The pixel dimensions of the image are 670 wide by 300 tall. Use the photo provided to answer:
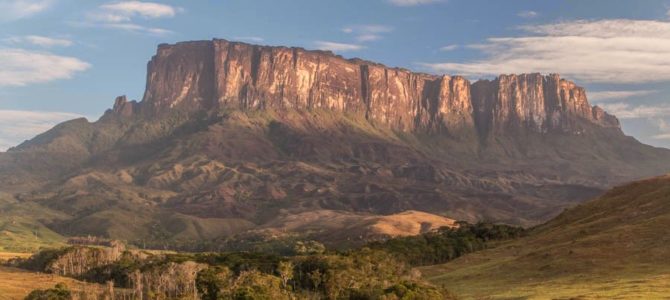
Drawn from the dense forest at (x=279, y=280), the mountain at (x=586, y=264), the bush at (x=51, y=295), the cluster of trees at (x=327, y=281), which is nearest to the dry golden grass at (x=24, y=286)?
the dense forest at (x=279, y=280)

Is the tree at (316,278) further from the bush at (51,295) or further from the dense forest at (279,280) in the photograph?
the bush at (51,295)

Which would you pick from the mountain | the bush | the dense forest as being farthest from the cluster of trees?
the bush

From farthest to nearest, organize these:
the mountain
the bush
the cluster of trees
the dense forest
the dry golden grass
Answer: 1. the dry golden grass
2. the bush
3. the dense forest
4. the cluster of trees
5. the mountain

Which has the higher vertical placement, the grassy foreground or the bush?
the bush

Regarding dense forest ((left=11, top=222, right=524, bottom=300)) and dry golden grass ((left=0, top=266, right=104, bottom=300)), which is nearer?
dense forest ((left=11, top=222, right=524, bottom=300))

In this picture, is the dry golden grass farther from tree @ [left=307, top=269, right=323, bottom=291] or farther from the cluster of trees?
tree @ [left=307, top=269, right=323, bottom=291]

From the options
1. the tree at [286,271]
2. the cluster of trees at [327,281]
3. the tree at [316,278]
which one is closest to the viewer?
the cluster of trees at [327,281]

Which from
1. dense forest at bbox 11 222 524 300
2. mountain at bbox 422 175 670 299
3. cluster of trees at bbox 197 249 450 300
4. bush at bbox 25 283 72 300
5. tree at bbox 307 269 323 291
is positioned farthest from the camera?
tree at bbox 307 269 323 291

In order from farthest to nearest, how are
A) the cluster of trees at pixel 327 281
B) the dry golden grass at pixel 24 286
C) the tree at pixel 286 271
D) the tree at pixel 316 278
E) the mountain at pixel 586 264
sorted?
the dry golden grass at pixel 24 286
the tree at pixel 286 271
the tree at pixel 316 278
the cluster of trees at pixel 327 281
the mountain at pixel 586 264

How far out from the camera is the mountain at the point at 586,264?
10709 cm

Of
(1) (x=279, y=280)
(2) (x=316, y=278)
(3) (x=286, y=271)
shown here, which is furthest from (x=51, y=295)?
(2) (x=316, y=278)

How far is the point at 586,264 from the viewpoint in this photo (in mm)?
130125

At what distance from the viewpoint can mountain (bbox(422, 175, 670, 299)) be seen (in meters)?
107

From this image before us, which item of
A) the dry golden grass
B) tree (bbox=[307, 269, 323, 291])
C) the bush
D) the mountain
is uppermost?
the mountain
